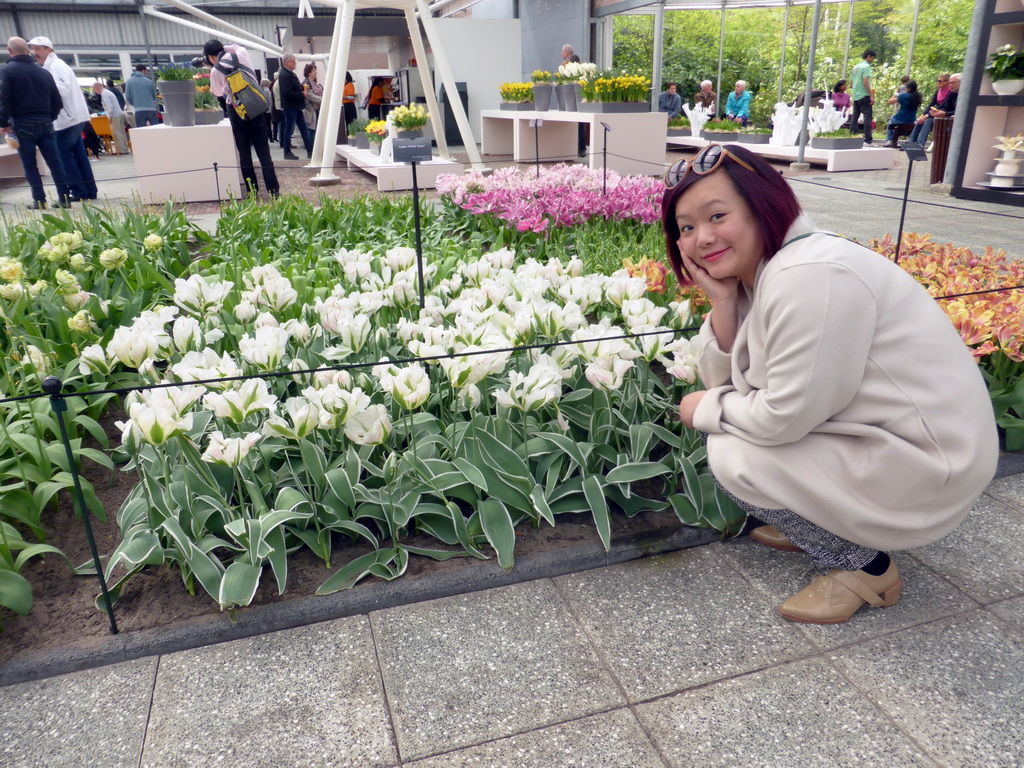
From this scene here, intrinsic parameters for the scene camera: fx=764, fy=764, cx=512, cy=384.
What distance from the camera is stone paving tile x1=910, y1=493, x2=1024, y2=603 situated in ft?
6.72

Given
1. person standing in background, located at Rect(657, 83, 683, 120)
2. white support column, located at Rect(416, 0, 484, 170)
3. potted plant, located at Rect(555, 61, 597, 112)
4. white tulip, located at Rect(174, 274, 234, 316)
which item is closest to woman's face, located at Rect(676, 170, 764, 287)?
white tulip, located at Rect(174, 274, 234, 316)

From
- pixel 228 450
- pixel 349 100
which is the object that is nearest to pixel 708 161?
pixel 228 450

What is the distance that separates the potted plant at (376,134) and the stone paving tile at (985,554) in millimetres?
9865

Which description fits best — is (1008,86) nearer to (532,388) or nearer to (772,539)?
(772,539)

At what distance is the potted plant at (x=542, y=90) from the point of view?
1216 centimetres

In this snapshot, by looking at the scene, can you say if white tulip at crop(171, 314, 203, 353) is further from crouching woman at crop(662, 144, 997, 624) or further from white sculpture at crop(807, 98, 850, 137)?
white sculpture at crop(807, 98, 850, 137)

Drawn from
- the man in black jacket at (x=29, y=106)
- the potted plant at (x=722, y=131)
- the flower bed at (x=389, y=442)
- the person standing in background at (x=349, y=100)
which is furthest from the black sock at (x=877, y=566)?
the person standing in background at (x=349, y=100)

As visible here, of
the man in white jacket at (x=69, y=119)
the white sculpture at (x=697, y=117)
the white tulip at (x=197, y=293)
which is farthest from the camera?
the white sculpture at (x=697, y=117)

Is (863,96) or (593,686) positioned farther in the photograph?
(863,96)

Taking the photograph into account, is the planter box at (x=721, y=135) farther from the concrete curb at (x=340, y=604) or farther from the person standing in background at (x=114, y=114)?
the concrete curb at (x=340, y=604)

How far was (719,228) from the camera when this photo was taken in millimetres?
1753

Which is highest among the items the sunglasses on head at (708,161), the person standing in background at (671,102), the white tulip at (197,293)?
the sunglasses on head at (708,161)

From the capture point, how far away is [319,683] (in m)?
1.77

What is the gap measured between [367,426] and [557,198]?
12.2ft
